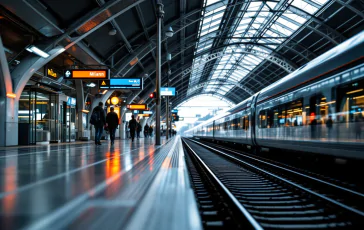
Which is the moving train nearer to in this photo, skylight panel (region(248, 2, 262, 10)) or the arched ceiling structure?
the arched ceiling structure

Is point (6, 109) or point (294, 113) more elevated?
point (6, 109)

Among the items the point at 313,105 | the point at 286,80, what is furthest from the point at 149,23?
the point at 313,105

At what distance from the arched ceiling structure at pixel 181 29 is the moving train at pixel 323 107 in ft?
26.8

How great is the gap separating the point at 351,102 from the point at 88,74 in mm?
13341

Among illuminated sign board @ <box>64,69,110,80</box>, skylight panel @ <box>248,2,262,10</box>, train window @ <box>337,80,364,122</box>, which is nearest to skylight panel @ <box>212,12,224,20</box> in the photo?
skylight panel @ <box>248,2,262,10</box>

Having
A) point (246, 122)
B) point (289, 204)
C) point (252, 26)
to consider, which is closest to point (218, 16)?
point (252, 26)

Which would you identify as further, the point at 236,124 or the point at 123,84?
the point at 123,84

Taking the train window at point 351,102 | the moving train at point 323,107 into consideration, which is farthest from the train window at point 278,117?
the train window at point 351,102

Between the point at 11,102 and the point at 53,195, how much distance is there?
12819 millimetres

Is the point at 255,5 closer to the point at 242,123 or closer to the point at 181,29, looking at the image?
the point at 181,29

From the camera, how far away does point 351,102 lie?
623 centimetres

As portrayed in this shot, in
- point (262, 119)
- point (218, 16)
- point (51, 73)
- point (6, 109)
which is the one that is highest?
point (218, 16)

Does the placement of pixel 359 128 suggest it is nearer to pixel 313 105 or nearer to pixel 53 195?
pixel 313 105

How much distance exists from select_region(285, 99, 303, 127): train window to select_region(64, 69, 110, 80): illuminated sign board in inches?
393
